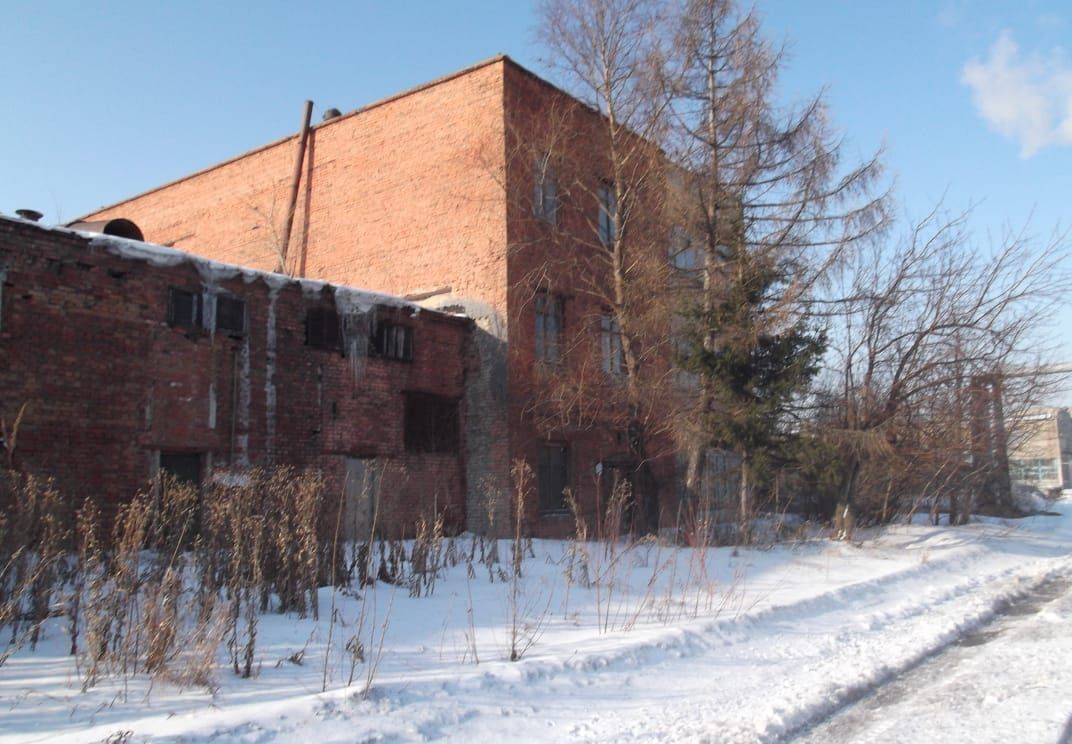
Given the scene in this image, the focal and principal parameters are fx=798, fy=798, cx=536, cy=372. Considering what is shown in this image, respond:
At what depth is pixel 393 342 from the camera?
53.4 ft

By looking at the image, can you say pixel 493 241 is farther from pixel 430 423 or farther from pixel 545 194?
pixel 430 423

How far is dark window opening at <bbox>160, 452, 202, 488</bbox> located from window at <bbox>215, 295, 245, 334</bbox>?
7.10 feet

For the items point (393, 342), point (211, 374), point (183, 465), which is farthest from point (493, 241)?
point (183, 465)

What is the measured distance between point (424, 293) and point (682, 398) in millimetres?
6758

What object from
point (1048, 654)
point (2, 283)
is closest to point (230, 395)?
point (2, 283)

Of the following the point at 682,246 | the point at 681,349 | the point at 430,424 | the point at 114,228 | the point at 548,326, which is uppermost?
the point at 114,228

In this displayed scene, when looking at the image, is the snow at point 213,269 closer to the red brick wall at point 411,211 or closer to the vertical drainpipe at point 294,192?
the red brick wall at point 411,211

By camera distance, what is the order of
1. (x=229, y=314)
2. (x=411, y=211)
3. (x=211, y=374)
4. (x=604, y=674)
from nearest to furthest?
(x=604, y=674) → (x=211, y=374) → (x=229, y=314) → (x=411, y=211)

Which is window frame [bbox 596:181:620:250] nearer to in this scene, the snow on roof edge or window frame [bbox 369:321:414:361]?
the snow on roof edge

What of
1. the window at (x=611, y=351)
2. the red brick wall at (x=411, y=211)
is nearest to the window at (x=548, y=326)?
the window at (x=611, y=351)

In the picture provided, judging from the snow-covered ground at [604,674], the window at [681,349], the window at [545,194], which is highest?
the window at [545,194]

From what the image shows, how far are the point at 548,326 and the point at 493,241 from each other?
8.12 ft

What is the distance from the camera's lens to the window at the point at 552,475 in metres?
18.3

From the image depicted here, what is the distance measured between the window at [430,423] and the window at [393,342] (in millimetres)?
872
